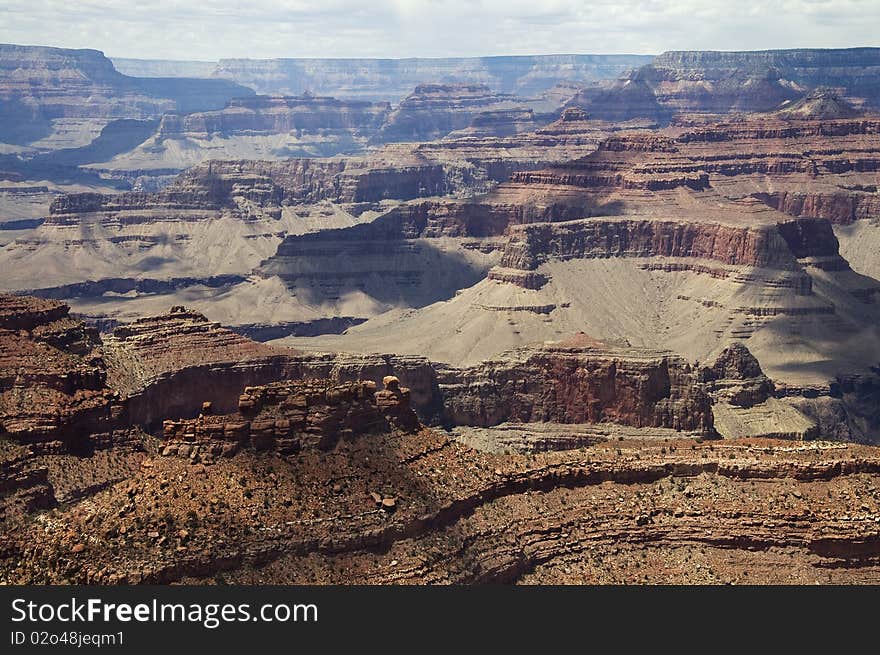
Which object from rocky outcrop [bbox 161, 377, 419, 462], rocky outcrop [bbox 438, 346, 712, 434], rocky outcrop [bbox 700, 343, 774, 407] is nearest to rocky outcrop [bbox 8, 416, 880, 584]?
rocky outcrop [bbox 161, 377, 419, 462]

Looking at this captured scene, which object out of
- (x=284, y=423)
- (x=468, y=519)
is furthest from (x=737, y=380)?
(x=284, y=423)

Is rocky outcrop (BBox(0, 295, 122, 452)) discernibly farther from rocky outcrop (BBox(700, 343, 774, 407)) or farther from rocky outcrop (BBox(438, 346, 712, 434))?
rocky outcrop (BBox(700, 343, 774, 407))

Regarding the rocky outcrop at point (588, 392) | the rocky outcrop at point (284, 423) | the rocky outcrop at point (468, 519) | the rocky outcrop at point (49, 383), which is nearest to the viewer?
the rocky outcrop at point (468, 519)

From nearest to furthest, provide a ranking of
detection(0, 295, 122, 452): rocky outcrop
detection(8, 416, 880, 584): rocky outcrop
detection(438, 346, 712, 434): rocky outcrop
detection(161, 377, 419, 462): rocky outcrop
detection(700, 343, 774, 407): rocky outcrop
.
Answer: detection(8, 416, 880, 584): rocky outcrop
detection(161, 377, 419, 462): rocky outcrop
detection(0, 295, 122, 452): rocky outcrop
detection(438, 346, 712, 434): rocky outcrop
detection(700, 343, 774, 407): rocky outcrop

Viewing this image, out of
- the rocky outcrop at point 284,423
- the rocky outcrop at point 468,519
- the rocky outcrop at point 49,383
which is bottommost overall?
the rocky outcrop at point 49,383

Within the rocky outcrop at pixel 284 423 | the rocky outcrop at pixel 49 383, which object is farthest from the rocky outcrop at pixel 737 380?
the rocky outcrop at pixel 284 423

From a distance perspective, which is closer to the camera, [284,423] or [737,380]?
[284,423]

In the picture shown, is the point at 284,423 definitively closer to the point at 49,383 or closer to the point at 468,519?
the point at 468,519

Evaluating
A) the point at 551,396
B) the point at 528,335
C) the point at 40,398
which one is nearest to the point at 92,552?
the point at 40,398

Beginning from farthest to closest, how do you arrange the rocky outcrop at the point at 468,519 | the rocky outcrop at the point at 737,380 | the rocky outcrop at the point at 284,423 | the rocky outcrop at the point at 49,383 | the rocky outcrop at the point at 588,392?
the rocky outcrop at the point at 737,380 < the rocky outcrop at the point at 588,392 < the rocky outcrop at the point at 49,383 < the rocky outcrop at the point at 284,423 < the rocky outcrop at the point at 468,519

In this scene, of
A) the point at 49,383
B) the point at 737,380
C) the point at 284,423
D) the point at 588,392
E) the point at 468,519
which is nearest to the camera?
the point at 284,423

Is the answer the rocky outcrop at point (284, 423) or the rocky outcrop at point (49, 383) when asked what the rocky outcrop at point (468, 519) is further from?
the rocky outcrop at point (49, 383)
